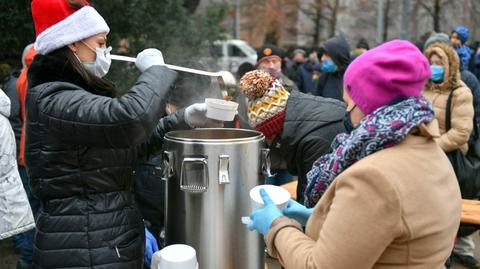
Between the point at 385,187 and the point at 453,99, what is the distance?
325 centimetres

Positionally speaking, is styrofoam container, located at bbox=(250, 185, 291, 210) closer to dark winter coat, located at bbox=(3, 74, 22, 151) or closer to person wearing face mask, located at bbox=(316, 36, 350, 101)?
dark winter coat, located at bbox=(3, 74, 22, 151)

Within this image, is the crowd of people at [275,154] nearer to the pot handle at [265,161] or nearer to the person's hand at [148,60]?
the person's hand at [148,60]

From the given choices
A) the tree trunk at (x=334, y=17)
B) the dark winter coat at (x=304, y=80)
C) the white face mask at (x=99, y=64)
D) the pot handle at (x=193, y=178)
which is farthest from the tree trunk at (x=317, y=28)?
the white face mask at (x=99, y=64)

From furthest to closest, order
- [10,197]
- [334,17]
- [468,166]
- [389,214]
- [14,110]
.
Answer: [334,17] < [14,110] < [468,166] < [10,197] < [389,214]

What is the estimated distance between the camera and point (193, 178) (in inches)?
85.3

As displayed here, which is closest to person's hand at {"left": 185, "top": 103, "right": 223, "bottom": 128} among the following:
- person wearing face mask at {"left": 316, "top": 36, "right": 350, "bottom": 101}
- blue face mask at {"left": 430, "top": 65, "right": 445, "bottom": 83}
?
blue face mask at {"left": 430, "top": 65, "right": 445, "bottom": 83}

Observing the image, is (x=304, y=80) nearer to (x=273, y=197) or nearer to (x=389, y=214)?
(x=273, y=197)

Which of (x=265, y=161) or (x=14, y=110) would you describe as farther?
(x=14, y=110)

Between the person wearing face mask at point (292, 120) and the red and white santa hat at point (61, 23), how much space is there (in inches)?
37.0

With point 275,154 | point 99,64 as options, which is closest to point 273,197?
point 99,64

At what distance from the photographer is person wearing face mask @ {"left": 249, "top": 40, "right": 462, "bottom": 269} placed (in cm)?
136

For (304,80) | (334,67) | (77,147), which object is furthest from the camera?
(304,80)

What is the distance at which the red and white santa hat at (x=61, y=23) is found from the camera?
1.89 meters

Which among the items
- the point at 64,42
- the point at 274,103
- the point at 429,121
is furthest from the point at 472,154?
the point at 64,42
